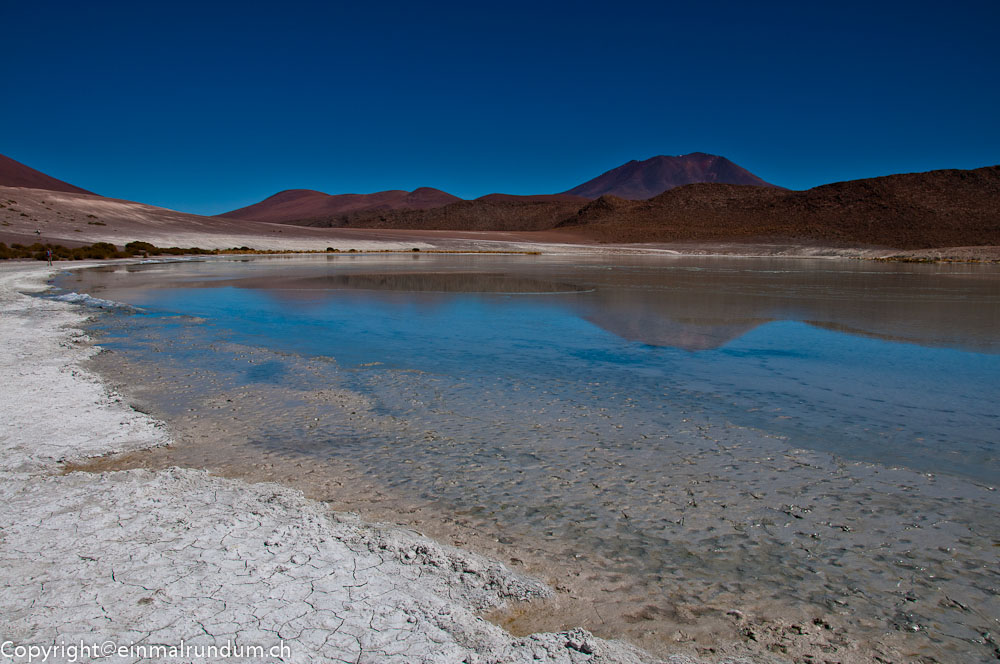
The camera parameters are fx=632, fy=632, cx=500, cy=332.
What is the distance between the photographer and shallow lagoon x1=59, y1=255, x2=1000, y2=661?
2.58 m

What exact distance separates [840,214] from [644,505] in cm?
7683

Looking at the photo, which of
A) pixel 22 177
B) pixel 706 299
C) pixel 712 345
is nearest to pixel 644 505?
pixel 712 345

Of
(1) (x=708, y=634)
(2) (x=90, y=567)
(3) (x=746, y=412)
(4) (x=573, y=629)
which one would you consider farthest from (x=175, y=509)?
(3) (x=746, y=412)

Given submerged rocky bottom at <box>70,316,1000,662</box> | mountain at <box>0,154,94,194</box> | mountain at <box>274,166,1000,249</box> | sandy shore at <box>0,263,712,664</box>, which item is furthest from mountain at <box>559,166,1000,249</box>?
mountain at <box>0,154,94,194</box>

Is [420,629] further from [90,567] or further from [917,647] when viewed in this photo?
[917,647]

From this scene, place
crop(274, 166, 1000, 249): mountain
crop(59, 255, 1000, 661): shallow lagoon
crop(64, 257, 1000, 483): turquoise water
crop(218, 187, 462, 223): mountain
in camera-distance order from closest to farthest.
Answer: crop(59, 255, 1000, 661): shallow lagoon < crop(64, 257, 1000, 483): turquoise water < crop(274, 166, 1000, 249): mountain < crop(218, 187, 462, 223): mountain

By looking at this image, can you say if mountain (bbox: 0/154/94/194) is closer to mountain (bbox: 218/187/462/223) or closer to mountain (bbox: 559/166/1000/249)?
mountain (bbox: 559/166/1000/249)

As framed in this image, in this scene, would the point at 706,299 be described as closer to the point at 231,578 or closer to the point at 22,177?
the point at 231,578

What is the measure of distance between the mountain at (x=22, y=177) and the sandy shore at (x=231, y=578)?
98.1 m

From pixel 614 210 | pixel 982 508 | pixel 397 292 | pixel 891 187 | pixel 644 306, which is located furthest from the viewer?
pixel 614 210

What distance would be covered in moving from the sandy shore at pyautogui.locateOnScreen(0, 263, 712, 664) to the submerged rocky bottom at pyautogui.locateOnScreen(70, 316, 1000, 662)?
202mm

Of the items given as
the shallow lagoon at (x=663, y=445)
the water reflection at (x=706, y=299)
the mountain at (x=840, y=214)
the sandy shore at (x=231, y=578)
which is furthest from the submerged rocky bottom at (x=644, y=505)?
the mountain at (x=840, y=214)

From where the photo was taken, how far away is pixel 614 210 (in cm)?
9738

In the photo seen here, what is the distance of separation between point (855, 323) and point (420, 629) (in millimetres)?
10435
